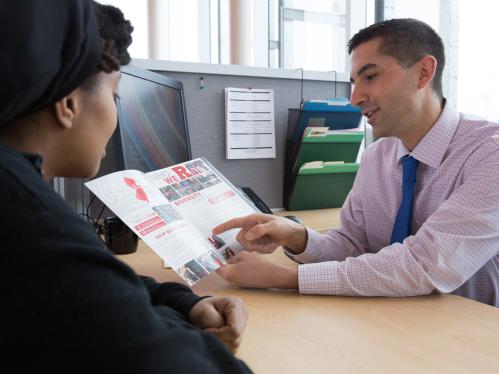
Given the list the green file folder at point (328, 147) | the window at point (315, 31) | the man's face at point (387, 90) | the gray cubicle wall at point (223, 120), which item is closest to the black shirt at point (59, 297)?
the man's face at point (387, 90)

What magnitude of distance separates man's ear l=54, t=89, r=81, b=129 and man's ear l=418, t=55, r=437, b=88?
1.01 meters

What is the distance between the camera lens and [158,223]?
0.91 metres

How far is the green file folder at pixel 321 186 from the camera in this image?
68.7 inches

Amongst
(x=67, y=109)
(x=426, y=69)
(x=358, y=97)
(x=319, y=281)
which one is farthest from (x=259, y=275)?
(x=426, y=69)

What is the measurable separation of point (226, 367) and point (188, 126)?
3.88 feet

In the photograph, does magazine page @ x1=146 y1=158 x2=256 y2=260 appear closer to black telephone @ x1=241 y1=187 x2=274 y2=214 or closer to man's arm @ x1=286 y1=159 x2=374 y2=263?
man's arm @ x1=286 y1=159 x2=374 y2=263

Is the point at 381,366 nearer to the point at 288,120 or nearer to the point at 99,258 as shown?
the point at 99,258

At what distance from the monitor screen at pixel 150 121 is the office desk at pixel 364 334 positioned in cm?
41

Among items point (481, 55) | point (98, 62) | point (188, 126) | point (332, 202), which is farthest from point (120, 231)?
point (481, 55)

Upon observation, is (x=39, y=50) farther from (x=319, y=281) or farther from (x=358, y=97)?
(x=358, y=97)

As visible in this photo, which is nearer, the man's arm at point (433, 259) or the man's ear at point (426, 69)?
the man's arm at point (433, 259)

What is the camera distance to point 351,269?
928mm

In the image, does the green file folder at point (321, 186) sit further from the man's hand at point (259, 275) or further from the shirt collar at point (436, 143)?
the man's hand at point (259, 275)

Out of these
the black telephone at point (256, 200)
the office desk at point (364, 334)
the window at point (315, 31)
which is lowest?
the office desk at point (364, 334)
